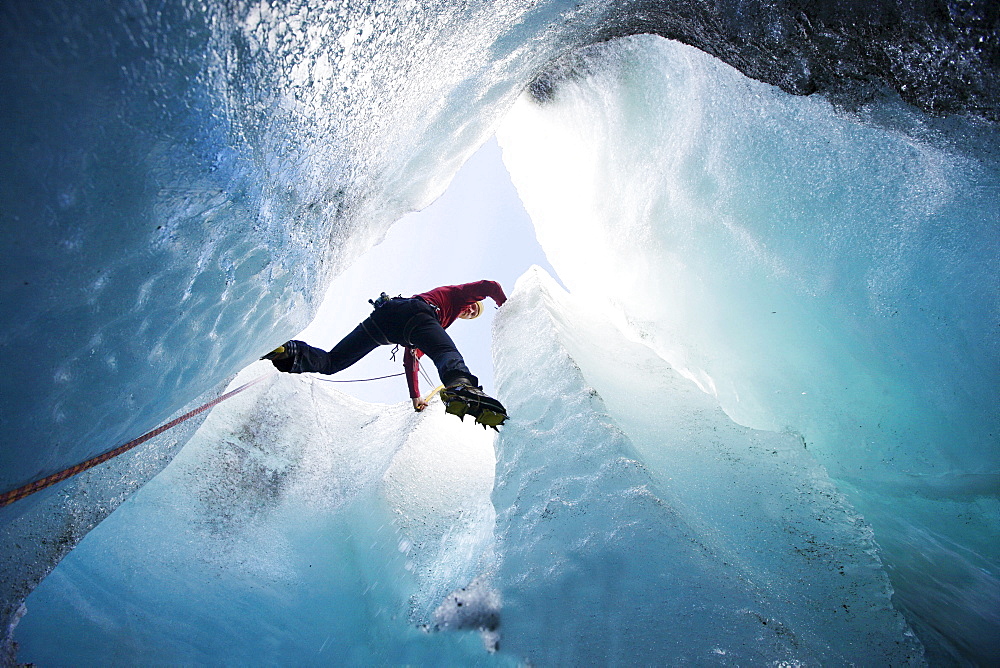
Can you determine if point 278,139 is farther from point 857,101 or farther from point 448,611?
point 857,101

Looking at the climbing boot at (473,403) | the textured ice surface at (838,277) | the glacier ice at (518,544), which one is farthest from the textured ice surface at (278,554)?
the textured ice surface at (838,277)

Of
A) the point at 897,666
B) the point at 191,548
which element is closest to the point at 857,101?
the point at 897,666

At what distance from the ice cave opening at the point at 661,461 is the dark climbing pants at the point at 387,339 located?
50 centimetres

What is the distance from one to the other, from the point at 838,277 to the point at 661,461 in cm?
143

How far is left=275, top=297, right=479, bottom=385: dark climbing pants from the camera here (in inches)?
119

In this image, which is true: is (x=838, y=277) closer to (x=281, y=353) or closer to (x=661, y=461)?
(x=661, y=461)

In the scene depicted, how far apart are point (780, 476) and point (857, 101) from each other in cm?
171

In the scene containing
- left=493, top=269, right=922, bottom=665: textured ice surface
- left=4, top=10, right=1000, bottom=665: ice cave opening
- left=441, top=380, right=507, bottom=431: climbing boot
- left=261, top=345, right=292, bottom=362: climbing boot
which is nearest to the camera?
left=493, top=269, right=922, bottom=665: textured ice surface

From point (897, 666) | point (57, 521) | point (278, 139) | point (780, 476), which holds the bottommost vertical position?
point (897, 666)

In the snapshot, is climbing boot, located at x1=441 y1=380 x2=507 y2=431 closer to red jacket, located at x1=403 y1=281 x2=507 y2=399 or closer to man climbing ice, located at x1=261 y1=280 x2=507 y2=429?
man climbing ice, located at x1=261 y1=280 x2=507 y2=429

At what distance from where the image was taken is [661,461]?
220 cm

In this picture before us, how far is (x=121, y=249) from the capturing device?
1.16 meters

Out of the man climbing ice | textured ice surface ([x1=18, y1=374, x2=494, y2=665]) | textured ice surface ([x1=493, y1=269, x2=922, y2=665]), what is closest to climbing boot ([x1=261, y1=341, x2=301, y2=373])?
the man climbing ice

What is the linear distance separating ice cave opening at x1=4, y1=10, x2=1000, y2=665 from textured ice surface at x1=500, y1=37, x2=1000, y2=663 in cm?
1
